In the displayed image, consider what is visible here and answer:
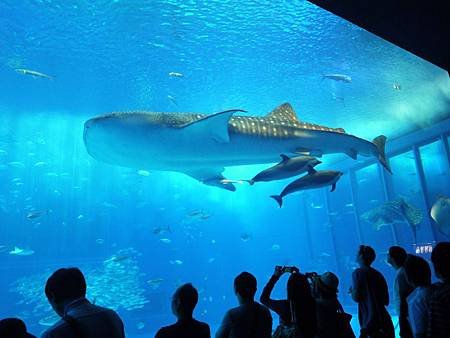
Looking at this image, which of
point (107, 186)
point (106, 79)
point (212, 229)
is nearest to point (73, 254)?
point (107, 186)

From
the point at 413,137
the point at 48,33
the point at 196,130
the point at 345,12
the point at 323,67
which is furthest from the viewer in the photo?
the point at 413,137

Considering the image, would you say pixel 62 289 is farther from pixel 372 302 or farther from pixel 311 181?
pixel 311 181

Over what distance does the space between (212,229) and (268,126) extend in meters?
32.3

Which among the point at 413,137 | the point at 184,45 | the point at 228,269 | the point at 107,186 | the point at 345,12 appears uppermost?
the point at 107,186

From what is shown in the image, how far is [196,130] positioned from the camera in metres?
4.60

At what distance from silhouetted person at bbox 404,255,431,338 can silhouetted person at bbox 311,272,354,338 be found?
1.35ft

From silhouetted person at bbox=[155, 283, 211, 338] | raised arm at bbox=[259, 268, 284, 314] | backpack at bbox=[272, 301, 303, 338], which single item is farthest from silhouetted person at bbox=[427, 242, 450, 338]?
silhouetted person at bbox=[155, 283, 211, 338]

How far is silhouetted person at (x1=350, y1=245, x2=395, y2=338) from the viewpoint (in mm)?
2689

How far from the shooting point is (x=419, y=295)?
2.13 m

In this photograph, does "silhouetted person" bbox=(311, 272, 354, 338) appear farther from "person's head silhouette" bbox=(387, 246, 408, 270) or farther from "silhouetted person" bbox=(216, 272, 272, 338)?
"person's head silhouette" bbox=(387, 246, 408, 270)

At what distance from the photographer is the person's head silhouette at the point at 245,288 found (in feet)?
7.01

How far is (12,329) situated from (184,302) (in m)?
0.77

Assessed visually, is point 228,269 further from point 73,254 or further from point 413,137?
point 413,137

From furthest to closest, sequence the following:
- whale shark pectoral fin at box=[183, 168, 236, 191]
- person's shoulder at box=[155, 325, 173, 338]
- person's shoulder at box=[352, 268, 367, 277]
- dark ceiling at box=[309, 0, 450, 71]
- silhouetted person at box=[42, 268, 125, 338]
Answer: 1. whale shark pectoral fin at box=[183, 168, 236, 191]
2. dark ceiling at box=[309, 0, 450, 71]
3. person's shoulder at box=[352, 268, 367, 277]
4. person's shoulder at box=[155, 325, 173, 338]
5. silhouetted person at box=[42, 268, 125, 338]
